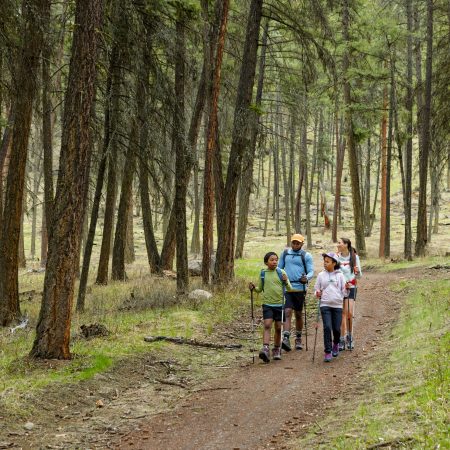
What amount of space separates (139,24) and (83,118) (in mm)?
4560

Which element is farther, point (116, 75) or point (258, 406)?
point (116, 75)

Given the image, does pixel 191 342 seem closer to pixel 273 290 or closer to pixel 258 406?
pixel 273 290

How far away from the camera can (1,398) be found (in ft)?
21.3

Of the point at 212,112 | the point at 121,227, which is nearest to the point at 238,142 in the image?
the point at 212,112

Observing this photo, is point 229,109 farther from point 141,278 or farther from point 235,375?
point 235,375

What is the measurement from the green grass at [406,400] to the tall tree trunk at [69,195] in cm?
404

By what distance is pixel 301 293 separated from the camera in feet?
31.5

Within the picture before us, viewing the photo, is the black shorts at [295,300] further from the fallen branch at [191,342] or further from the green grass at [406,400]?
the green grass at [406,400]

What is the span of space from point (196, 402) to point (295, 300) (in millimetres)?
3134

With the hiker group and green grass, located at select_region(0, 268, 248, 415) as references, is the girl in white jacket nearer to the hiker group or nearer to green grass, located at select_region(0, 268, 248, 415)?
the hiker group

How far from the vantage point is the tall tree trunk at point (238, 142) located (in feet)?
48.5

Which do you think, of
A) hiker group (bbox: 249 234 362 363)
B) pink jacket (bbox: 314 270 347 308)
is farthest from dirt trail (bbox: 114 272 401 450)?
pink jacket (bbox: 314 270 347 308)

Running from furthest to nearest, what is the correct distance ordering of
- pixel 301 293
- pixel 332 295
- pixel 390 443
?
pixel 301 293 < pixel 332 295 < pixel 390 443

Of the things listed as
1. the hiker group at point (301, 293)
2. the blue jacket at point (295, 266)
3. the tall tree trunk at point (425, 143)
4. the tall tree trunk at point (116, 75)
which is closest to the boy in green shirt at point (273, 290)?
the hiker group at point (301, 293)
